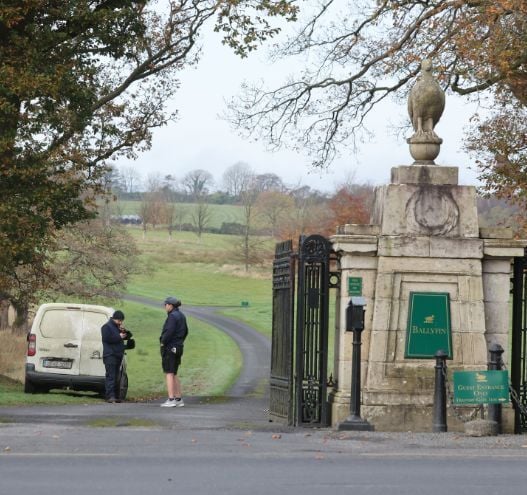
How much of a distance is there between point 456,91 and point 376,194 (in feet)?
36.8

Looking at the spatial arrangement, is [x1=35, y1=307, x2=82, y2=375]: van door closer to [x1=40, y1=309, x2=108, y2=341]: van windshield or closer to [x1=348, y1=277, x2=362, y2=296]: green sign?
[x1=40, y1=309, x2=108, y2=341]: van windshield

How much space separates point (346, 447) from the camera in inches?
516

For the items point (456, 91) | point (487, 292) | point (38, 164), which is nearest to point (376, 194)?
point (487, 292)

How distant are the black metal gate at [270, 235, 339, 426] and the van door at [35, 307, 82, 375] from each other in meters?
7.47

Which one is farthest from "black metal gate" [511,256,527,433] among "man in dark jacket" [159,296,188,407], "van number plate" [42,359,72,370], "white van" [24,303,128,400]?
"van number plate" [42,359,72,370]

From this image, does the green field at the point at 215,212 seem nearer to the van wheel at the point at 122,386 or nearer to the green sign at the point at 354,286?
the van wheel at the point at 122,386

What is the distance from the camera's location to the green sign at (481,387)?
1558cm

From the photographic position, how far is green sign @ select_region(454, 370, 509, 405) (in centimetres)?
1558

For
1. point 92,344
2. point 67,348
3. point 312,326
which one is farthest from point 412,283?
point 67,348

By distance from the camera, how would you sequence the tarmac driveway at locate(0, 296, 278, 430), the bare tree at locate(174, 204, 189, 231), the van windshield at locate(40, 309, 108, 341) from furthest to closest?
the bare tree at locate(174, 204, 189, 231) < the van windshield at locate(40, 309, 108, 341) < the tarmac driveway at locate(0, 296, 278, 430)

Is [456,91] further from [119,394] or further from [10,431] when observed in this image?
[10,431]

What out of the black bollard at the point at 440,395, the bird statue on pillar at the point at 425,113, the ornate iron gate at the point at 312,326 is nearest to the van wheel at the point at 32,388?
the ornate iron gate at the point at 312,326

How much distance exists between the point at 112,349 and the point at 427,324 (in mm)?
7656

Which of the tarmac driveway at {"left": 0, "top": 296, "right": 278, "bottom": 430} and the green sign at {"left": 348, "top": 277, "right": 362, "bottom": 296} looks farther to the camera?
the green sign at {"left": 348, "top": 277, "right": 362, "bottom": 296}
